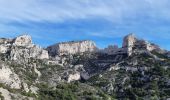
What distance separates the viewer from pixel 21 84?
199000 millimetres

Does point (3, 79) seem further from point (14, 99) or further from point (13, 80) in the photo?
point (14, 99)

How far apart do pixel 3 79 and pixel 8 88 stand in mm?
8071

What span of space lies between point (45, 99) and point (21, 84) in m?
11.1

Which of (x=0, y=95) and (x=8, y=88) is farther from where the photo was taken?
(x=8, y=88)

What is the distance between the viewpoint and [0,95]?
177500 millimetres

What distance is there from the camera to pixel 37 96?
19788 cm

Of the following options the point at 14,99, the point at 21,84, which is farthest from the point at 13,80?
the point at 14,99

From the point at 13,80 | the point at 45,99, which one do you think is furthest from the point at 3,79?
the point at 45,99

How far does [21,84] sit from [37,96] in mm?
7976

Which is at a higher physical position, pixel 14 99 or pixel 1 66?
pixel 1 66

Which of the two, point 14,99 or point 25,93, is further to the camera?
point 25,93

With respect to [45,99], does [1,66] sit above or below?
above

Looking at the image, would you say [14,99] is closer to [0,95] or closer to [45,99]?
[0,95]

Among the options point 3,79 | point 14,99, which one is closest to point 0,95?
point 14,99
